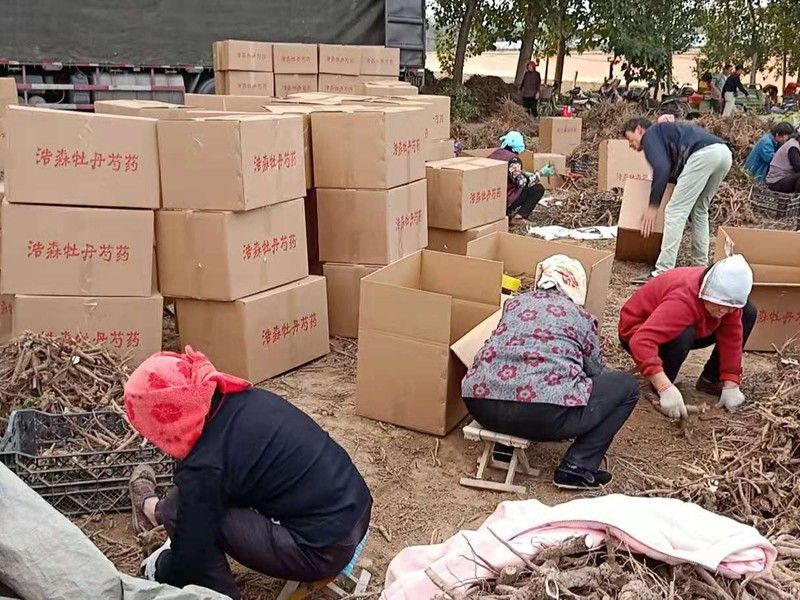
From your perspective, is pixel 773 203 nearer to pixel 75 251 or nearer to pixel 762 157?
pixel 762 157

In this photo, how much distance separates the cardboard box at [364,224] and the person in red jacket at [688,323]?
1.45 meters

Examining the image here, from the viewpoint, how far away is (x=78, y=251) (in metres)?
4.06

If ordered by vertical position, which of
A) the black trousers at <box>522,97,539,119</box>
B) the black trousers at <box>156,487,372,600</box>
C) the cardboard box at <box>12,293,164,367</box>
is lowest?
the black trousers at <box>156,487,372,600</box>

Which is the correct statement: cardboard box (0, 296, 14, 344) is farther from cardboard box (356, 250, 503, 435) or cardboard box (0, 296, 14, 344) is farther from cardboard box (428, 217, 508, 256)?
cardboard box (428, 217, 508, 256)

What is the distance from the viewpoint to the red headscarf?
86.4 inches

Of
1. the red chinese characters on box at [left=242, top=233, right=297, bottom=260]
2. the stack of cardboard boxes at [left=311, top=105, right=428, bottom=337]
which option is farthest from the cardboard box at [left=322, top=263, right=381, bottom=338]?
the red chinese characters on box at [left=242, top=233, right=297, bottom=260]

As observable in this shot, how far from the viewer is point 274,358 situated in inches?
177

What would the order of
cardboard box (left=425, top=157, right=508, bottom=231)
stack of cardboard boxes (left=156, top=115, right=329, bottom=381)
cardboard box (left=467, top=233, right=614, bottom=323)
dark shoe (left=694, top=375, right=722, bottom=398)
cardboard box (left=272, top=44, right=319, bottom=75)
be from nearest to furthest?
1. stack of cardboard boxes (left=156, top=115, right=329, bottom=381)
2. cardboard box (left=467, top=233, right=614, bottom=323)
3. dark shoe (left=694, top=375, right=722, bottom=398)
4. cardboard box (left=425, top=157, right=508, bottom=231)
5. cardboard box (left=272, top=44, right=319, bottom=75)

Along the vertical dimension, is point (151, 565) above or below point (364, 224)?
below

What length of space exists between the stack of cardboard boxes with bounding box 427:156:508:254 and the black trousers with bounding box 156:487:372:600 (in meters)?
3.60

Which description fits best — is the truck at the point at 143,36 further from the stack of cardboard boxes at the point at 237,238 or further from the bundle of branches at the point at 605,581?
the bundle of branches at the point at 605,581

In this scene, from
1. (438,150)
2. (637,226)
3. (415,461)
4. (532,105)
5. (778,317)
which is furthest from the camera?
(532,105)

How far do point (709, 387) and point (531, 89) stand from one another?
13.9 meters

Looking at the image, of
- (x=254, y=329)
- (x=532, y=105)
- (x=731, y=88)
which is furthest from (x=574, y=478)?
(x=731, y=88)
